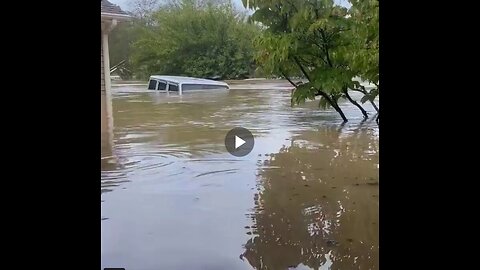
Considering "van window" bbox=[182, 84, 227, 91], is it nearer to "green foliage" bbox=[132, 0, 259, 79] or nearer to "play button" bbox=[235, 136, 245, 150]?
"green foliage" bbox=[132, 0, 259, 79]

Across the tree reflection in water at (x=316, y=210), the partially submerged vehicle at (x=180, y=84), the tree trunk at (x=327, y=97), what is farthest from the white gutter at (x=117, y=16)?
the tree reflection in water at (x=316, y=210)

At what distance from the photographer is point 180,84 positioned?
340 inches

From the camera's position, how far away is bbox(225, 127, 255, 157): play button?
636cm

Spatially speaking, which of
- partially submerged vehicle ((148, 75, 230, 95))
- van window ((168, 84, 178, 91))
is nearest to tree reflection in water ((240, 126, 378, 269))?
partially submerged vehicle ((148, 75, 230, 95))

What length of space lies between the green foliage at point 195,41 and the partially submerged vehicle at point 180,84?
379 millimetres

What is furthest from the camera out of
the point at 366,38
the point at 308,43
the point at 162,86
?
the point at 162,86

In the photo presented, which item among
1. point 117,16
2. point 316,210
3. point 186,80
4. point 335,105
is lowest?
point 316,210

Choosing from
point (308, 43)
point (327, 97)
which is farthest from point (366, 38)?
point (327, 97)

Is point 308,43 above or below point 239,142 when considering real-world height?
above

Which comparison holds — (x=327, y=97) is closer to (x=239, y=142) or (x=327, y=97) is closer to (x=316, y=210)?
(x=239, y=142)

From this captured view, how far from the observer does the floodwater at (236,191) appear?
3094 mm

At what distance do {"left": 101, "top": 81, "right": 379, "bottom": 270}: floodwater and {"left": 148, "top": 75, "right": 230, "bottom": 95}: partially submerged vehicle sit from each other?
0.21 m

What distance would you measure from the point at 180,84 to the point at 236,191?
435 cm
